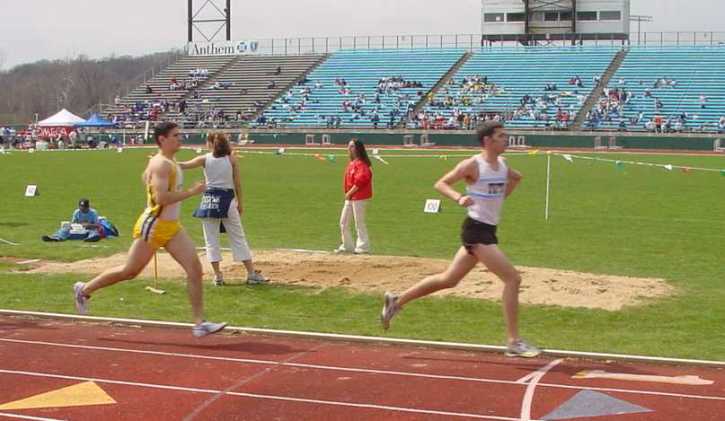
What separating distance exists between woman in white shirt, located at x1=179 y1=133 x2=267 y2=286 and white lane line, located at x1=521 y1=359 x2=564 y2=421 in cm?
509

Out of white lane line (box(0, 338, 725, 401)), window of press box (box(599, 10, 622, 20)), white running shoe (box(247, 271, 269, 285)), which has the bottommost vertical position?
white lane line (box(0, 338, 725, 401))

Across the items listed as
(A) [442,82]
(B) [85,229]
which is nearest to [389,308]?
(B) [85,229]

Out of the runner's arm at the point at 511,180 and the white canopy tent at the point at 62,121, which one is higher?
the white canopy tent at the point at 62,121

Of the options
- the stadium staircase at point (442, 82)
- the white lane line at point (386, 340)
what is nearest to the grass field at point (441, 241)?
the white lane line at point (386, 340)

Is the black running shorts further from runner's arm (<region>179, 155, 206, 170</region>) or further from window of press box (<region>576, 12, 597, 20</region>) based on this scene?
window of press box (<region>576, 12, 597, 20</region>)

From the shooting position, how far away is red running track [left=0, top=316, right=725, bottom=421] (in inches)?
280

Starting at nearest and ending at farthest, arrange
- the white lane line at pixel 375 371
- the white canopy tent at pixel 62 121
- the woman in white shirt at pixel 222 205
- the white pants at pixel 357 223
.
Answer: the white lane line at pixel 375 371 < the woman in white shirt at pixel 222 205 < the white pants at pixel 357 223 < the white canopy tent at pixel 62 121

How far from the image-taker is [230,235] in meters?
12.9

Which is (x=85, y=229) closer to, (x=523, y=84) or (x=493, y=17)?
(x=523, y=84)

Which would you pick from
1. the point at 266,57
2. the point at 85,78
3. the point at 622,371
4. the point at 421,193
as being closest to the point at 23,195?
the point at 421,193

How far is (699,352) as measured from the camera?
30.2 feet

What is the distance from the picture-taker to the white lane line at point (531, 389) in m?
7.01

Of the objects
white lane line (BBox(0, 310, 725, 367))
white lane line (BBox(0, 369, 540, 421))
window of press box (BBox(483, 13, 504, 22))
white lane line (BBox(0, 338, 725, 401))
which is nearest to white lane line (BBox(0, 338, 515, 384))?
white lane line (BBox(0, 338, 725, 401))

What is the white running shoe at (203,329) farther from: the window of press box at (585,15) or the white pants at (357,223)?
the window of press box at (585,15)
